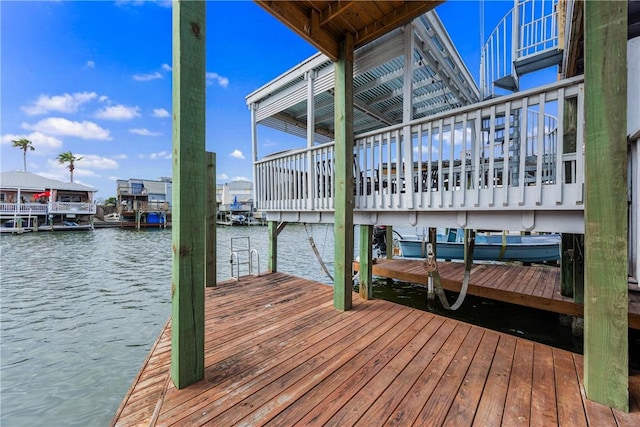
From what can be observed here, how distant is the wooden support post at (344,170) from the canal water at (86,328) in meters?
2.26

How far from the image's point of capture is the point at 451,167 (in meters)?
2.53

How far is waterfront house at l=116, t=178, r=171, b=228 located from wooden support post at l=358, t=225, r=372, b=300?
90.3 ft

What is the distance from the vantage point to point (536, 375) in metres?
1.81

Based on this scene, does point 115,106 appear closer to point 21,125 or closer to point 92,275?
point 21,125

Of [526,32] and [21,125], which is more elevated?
[21,125]

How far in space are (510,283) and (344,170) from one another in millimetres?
3513

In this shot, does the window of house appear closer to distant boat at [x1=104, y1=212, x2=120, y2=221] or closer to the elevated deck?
distant boat at [x1=104, y1=212, x2=120, y2=221]

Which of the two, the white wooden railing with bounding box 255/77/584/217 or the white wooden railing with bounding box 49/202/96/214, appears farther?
the white wooden railing with bounding box 49/202/96/214

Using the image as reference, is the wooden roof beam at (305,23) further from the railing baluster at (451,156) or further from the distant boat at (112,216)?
the distant boat at (112,216)

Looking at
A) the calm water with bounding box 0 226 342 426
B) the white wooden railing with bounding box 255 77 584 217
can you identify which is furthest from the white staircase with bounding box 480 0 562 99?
the calm water with bounding box 0 226 342 426

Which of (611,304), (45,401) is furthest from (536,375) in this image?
(45,401)

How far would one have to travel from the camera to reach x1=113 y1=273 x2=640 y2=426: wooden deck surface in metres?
1.43

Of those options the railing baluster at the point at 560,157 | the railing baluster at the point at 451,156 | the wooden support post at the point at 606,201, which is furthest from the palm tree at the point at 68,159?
the wooden support post at the point at 606,201

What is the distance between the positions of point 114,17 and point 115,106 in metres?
27.3
